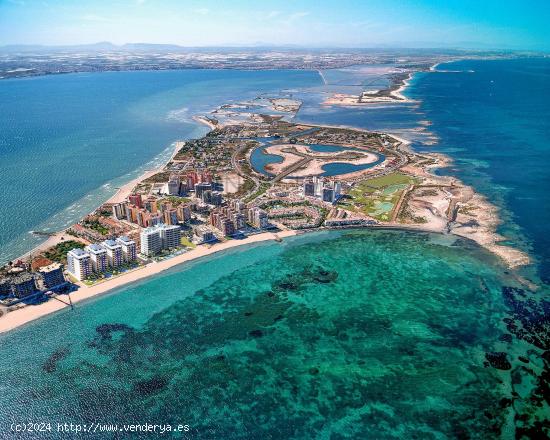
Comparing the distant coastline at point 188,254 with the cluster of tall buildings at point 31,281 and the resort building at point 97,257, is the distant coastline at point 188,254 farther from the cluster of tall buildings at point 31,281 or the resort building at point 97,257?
the resort building at point 97,257

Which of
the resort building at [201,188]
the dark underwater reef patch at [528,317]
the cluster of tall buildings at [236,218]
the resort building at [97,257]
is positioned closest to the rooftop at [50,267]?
the resort building at [97,257]

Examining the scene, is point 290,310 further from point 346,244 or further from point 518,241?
point 518,241

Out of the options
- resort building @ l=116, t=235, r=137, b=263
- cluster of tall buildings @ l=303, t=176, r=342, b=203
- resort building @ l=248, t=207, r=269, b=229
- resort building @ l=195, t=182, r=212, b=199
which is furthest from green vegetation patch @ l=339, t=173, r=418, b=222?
resort building @ l=116, t=235, r=137, b=263

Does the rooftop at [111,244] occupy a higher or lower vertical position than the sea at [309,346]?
higher

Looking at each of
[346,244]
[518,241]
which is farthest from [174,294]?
[518,241]

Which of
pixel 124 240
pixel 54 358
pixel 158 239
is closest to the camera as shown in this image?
pixel 54 358

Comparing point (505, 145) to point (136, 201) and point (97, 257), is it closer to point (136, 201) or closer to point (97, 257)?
point (136, 201)

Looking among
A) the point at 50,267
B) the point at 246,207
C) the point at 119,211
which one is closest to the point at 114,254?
the point at 50,267
